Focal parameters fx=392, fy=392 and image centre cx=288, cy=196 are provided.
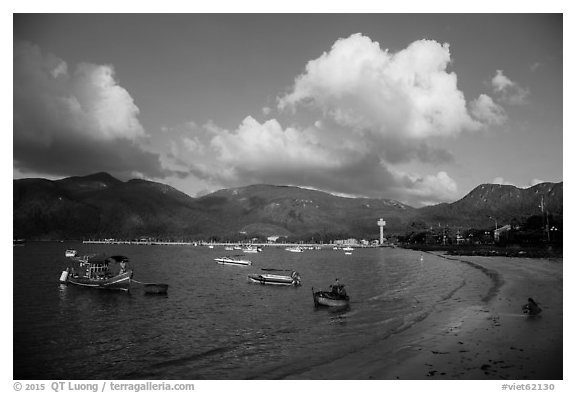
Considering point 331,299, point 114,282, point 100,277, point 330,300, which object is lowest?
A: point 114,282

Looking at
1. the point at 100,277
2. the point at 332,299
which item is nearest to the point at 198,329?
the point at 332,299

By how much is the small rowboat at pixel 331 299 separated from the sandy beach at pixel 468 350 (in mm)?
9607

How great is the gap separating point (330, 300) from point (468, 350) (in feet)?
64.0

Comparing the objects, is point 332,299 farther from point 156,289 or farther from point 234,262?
point 234,262

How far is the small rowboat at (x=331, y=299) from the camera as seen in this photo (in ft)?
136

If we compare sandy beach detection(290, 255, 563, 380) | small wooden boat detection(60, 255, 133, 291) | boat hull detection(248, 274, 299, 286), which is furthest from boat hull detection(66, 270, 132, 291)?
sandy beach detection(290, 255, 563, 380)

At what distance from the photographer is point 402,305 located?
42.3 metres

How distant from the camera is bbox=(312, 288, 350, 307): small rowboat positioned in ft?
136

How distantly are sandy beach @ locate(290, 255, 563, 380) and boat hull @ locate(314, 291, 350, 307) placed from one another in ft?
31.5

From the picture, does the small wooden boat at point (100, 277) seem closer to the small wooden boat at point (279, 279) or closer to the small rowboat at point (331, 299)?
the small wooden boat at point (279, 279)

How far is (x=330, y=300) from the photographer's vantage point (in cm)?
4162
